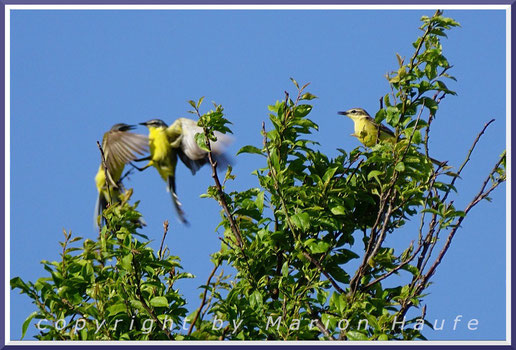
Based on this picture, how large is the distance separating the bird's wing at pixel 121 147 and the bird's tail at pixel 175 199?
57cm

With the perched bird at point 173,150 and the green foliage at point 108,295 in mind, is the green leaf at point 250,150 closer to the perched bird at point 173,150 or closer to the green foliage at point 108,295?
the green foliage at point 108,295

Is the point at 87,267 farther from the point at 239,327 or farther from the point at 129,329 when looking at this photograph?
the point at 239,327

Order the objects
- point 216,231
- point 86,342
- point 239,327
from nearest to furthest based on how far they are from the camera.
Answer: point 86,342 → point 239,327 → point 216,231

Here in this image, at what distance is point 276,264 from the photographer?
5.33 m

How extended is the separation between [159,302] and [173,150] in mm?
6287

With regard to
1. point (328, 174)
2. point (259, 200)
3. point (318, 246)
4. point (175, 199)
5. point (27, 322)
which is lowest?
point (27, 322)

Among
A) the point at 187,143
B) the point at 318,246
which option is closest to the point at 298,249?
the point at 318,246

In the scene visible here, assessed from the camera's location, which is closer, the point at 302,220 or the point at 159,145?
the point at 302,220

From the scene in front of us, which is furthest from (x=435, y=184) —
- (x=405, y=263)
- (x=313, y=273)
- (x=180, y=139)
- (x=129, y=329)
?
(x=180, y=139)

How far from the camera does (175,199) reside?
11.4 metres

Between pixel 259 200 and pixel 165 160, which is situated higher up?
pixel 165 160

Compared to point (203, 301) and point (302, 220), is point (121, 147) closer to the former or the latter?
point (203, 301)

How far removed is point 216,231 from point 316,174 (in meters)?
0.76

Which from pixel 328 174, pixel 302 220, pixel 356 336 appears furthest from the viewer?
pixel 328 174
